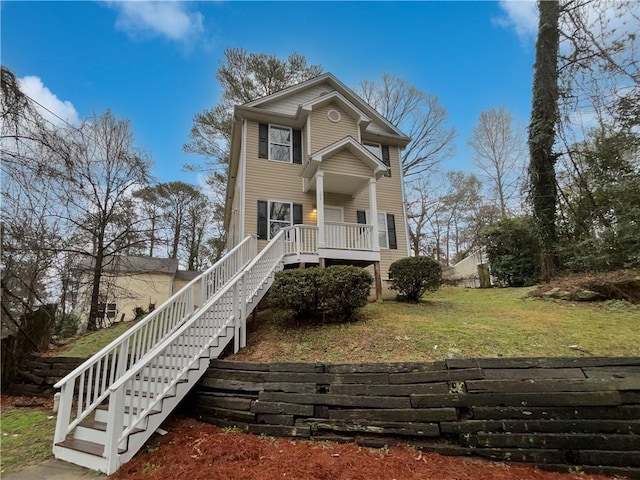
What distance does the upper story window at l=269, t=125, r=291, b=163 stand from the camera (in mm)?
10914

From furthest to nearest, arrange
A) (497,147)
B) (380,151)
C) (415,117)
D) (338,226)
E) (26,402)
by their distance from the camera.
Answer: (415,117) → (497,147) → (380,151) → (338,226) → (26,402)

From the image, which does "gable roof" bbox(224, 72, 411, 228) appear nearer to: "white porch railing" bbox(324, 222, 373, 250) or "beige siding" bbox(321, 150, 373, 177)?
"beige siding" bbox(321, 150, 373, 177)

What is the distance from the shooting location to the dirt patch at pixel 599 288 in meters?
6.99

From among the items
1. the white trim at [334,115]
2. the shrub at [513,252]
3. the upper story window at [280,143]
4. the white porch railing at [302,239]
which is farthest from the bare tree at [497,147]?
the white porch railing at [302,239]

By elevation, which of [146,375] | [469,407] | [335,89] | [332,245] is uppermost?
[335,89]

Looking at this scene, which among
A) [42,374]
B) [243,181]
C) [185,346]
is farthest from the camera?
[243,181]

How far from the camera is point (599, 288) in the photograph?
7.42 metres

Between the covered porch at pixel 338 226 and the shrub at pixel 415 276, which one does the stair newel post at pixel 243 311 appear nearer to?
the covered porch at pixel 338 226

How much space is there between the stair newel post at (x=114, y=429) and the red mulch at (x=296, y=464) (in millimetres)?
134

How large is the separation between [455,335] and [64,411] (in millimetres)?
5513

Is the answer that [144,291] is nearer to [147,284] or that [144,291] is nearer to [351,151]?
[147,284]

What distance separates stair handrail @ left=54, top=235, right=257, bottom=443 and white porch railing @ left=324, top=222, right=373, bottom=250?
2157 millimetres

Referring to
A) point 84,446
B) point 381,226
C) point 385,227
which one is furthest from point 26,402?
point 385,227

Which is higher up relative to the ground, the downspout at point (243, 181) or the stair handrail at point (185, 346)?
the downspout at point (243, 181)
